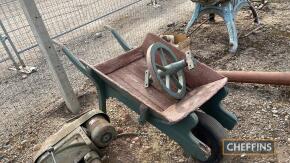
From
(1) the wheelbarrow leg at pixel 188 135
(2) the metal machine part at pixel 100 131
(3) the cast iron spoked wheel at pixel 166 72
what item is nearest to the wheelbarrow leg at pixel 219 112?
(3) the cast iron spoked wheel at pixel 166 72

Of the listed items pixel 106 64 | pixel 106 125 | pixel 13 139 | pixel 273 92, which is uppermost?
pixel 106 64

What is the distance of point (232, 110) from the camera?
346 centimetres

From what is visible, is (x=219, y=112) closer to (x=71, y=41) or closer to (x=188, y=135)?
(x=188, y=135)

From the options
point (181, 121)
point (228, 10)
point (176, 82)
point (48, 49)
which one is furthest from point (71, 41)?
point (181, 121)

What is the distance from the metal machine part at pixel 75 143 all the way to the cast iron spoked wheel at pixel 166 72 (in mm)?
619

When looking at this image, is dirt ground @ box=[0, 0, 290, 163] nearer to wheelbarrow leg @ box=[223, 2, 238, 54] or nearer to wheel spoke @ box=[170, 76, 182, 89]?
wheelbarrow leg @ box=[223, 2, 238, 54]

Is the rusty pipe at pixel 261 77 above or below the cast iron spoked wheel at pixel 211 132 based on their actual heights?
below

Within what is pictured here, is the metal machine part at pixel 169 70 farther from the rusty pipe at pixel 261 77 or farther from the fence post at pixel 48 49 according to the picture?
the fence post at pixel 48 49

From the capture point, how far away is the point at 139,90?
309cm

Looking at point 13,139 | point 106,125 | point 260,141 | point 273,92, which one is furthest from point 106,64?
point 273,92

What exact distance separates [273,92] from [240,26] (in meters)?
2.09

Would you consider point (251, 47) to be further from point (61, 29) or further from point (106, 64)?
point (61, 29)

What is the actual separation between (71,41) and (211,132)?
398 cm

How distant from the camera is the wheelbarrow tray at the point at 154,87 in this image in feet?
8.34
